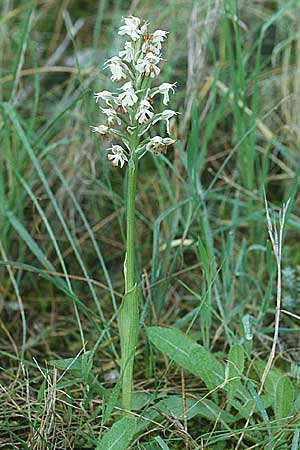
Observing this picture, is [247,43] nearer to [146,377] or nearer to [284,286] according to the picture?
[284,286]

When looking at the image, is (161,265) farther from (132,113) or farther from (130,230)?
(132,113)

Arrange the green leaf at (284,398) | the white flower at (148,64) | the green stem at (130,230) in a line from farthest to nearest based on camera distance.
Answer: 1. the green leaf at (284,398)
2. the green stem at (130,230)
3. the white flower at (148,64)

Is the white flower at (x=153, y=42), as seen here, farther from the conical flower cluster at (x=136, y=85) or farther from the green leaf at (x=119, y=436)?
the green leaf at (x=119, y=436)

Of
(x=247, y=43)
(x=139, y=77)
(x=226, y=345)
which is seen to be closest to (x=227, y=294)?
(x=226, y=345)

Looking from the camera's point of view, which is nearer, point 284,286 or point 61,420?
point 61,420

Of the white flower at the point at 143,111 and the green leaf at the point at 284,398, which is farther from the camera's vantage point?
the green leaf at the point at 284,398

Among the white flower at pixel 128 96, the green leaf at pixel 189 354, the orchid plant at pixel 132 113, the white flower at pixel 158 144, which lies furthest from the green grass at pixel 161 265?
the white flower at pixel 128 96

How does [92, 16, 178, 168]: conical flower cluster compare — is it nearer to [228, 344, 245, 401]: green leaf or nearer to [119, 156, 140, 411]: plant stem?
[119, 156, 140, 411]: plant stem
